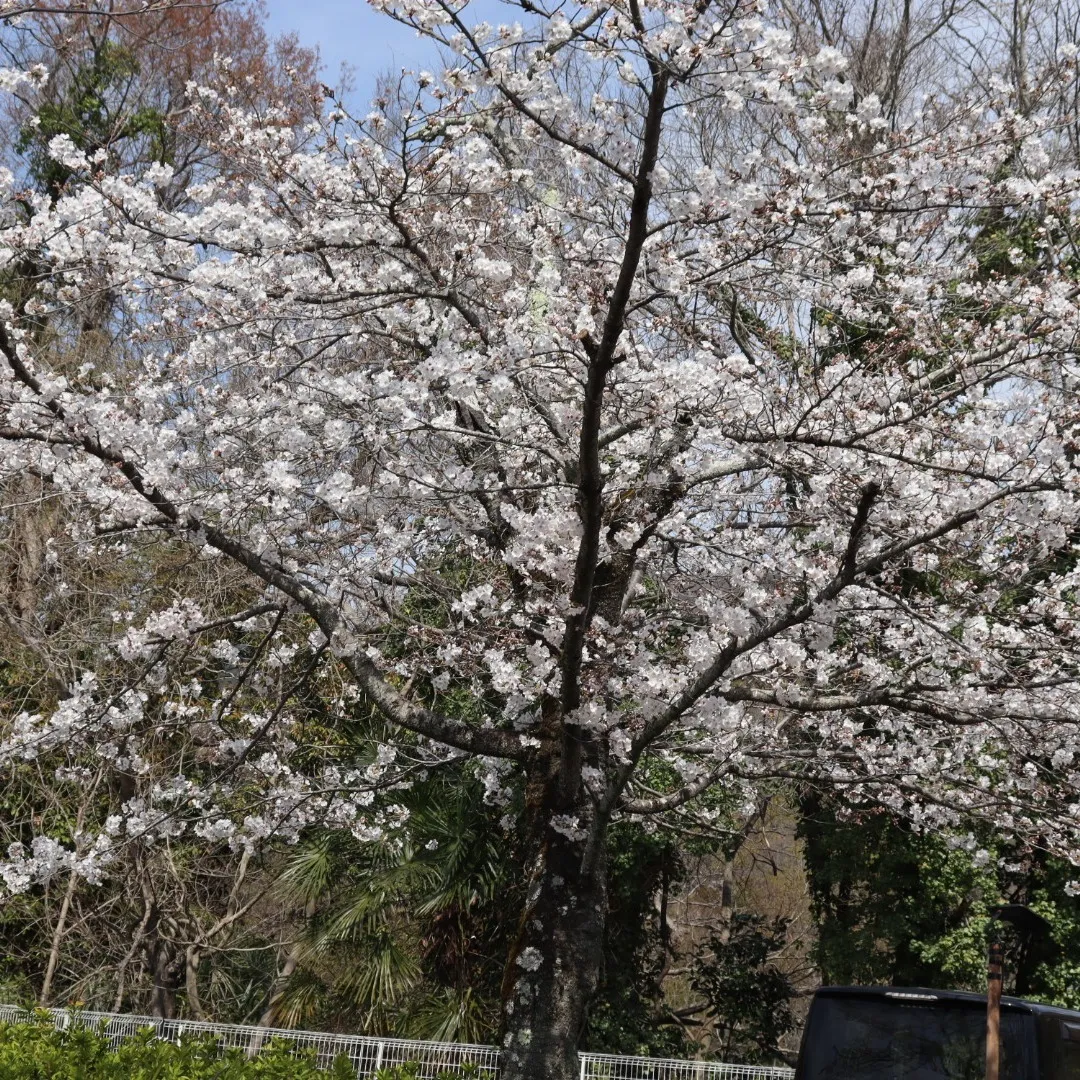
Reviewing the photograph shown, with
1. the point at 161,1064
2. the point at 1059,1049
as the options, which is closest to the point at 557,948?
the point at 161,1064

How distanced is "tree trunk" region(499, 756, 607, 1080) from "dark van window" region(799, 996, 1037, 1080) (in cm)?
123

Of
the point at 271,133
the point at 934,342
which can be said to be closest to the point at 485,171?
the point at 271,133

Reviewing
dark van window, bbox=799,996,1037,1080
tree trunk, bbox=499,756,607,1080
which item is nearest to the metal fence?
tree trunk, bbox=499,756,607,1080

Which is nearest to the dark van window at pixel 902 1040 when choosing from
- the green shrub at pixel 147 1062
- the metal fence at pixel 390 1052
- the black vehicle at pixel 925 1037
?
the black vehicle at pixel 925 1037

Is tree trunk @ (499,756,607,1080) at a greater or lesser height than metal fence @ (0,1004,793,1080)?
greater

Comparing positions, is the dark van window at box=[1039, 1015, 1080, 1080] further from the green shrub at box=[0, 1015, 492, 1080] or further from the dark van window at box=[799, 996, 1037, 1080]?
the green shrub at box=[0, 1015, 492, 1080]

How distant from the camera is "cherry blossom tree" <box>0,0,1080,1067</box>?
4918mm

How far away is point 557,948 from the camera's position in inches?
213

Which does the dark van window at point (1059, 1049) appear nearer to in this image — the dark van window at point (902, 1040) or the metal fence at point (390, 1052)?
the dark van window at point (902, 1040)

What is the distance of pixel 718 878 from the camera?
1884 centimetres

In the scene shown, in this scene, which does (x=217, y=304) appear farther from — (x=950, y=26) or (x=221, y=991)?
(x=950, y=26)

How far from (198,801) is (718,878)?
13.9 metres

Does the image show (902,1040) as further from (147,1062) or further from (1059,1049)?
(147,1062)

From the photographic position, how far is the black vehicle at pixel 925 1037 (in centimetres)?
395
